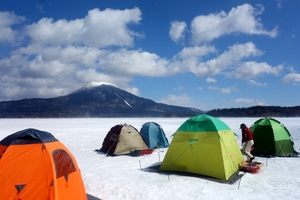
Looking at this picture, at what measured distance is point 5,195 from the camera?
545 cm

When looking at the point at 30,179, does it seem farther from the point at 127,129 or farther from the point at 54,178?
the point at 127,129

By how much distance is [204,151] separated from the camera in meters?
9.23

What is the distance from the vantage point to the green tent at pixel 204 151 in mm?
8914

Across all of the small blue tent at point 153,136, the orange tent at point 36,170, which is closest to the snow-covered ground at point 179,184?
the orange tent at point 36,170

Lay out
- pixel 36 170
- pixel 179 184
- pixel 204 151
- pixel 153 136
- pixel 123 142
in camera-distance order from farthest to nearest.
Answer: pixel 153 136 < pixel 123 142 < pixel 204 151 < pixel 179 184 < pixel 36 170

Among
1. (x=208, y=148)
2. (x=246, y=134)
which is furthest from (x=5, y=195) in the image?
(x=246, y=134)

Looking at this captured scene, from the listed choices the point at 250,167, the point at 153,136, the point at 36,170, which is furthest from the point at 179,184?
the point at 153,136

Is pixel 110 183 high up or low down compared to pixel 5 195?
down

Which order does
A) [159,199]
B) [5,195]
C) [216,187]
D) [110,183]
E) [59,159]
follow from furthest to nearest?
[110,183]
[216,187]
[159,199]
[59,159]
[5,195]

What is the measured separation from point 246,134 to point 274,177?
2.82 metres

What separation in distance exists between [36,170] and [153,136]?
10.9 metres

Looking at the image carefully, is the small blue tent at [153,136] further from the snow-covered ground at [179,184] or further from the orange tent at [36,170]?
the orange tent at [36,170]

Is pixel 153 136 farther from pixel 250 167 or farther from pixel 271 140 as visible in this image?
pixel 250 167

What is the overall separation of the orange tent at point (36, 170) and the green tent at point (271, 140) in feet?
35.8
